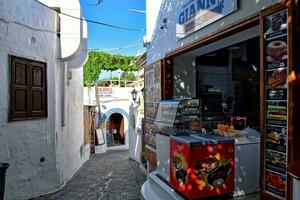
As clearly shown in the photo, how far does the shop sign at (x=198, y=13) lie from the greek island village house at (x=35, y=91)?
11.1 ft

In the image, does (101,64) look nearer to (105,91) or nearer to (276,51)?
(105,91)

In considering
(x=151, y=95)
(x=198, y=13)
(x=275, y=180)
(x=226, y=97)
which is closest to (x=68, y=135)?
(x=151, y=95)

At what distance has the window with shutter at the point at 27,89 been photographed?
6.35 m

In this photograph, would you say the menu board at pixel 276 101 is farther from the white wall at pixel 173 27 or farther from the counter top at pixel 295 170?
the counter top at pixel 295 170

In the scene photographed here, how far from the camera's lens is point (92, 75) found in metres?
24.9

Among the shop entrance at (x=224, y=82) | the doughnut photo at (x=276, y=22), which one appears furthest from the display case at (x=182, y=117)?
the doughnut photo at (x=276, y=22)

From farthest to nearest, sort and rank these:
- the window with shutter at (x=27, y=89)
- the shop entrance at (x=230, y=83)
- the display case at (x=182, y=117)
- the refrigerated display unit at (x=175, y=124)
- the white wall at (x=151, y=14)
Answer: the white wall at (x=151, y=14), the shop entrance at (x=230, y=83), the window with shutter at (x=27, y=89), the display case at (x=182, y=117), the refrigerated display unit at (x=175, y=124)

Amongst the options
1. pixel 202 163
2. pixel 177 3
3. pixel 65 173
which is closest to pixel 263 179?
pixel 202 163

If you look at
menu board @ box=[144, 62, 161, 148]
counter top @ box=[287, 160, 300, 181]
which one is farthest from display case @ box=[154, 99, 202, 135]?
counter top @ box=[287, 160, 300, 181]

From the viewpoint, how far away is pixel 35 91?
7094 mm

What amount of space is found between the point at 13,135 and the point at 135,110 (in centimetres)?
802

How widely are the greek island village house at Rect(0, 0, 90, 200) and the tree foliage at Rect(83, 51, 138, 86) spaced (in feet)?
51.9

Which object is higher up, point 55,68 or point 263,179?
→ point 55,68

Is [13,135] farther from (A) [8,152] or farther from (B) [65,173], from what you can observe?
(B) [65,173]
